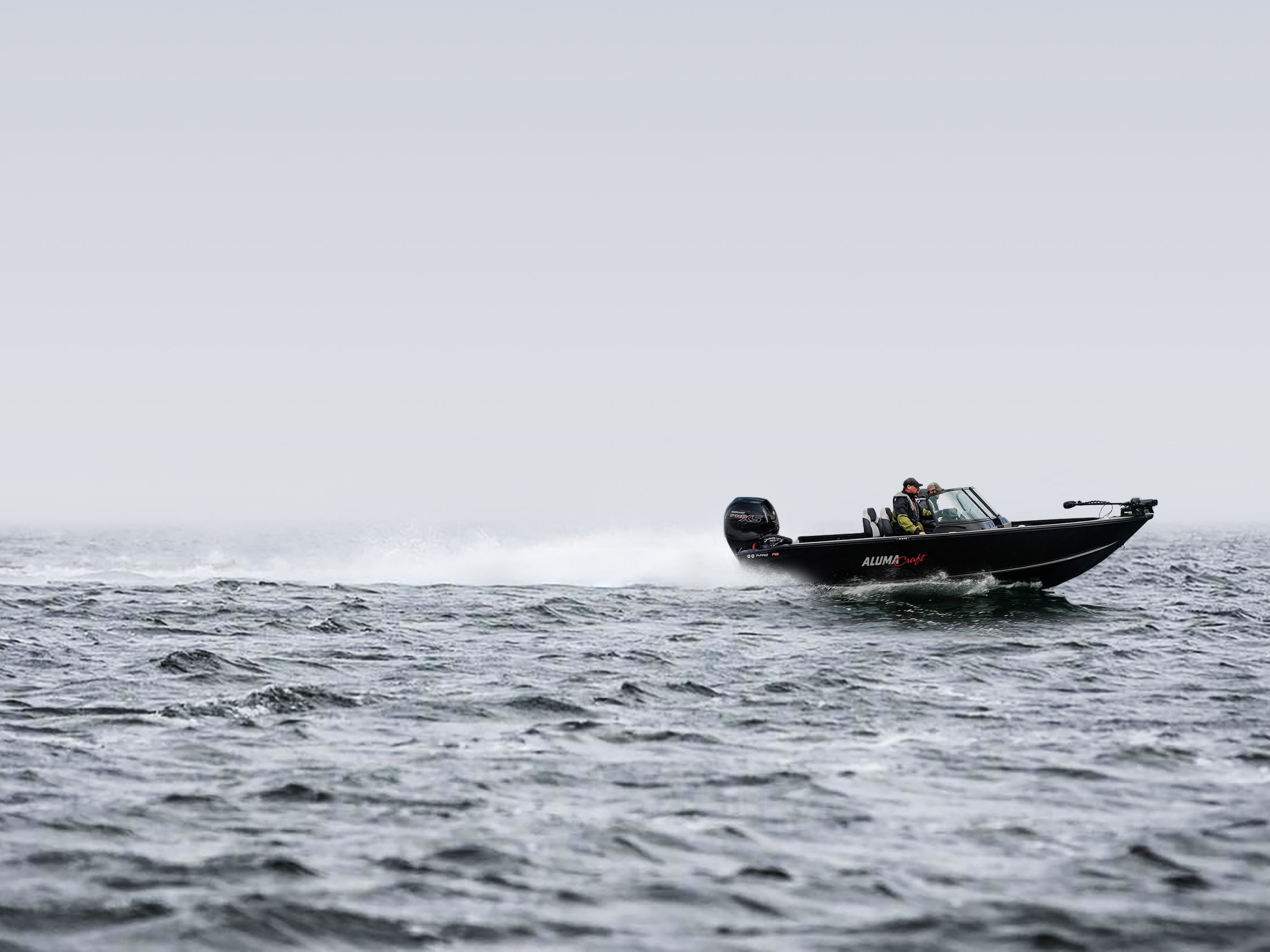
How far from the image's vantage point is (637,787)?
1097 centimetres

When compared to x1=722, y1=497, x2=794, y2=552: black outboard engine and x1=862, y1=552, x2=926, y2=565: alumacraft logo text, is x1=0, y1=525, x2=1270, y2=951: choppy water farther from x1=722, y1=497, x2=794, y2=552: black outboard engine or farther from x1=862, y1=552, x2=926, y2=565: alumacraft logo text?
x1=722, y1=497, x2=794, y2=552: black outboard engine

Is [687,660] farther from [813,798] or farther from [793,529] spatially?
[793,529]

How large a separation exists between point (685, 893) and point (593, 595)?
74.5ft

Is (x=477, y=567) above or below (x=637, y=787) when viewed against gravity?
above

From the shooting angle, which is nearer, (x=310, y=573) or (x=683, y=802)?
(x=683, y=802)

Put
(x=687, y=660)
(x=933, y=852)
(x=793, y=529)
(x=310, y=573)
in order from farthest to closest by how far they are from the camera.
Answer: (x=793, y=529) < (x=310, y=573) < (x=687, y=660) < (x=933, y=852)

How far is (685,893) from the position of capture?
324 inches

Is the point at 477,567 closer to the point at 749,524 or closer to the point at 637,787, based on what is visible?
the point at 749,524

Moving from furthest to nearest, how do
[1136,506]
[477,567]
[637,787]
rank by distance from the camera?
[477,567], [1136,506], [637,787]

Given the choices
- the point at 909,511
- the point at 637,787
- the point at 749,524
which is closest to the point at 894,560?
the point at 909,511

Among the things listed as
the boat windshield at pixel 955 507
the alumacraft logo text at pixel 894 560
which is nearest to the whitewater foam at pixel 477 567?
the alumacraft logo text at pixel 894 560

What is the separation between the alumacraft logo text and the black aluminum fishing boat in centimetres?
2

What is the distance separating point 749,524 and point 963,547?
17.0ft

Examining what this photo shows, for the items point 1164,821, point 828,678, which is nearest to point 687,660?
point 828,678
